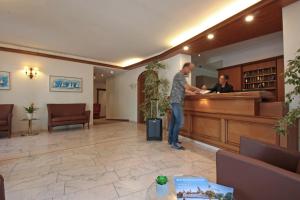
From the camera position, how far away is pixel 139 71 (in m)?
6.85

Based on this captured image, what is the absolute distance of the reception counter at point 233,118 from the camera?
224 cm

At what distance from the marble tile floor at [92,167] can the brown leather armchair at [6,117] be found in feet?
2.88

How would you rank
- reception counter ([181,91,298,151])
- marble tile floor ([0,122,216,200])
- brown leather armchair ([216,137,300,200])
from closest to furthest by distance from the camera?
1. brown leather armchair ([216,137,300,200])
2. marble tile floor ([0,122,216,200])
3. reception counter ([181,91,298,151])

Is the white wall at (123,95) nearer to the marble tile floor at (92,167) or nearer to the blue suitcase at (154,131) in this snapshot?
the blue suitcase at (154,131)

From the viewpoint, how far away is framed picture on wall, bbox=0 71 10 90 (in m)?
4.71

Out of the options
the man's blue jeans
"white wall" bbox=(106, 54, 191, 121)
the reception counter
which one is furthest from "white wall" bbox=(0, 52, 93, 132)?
the reception counter

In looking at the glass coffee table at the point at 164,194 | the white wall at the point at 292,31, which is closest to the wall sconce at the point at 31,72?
the glass coffee table at the point at 164,194

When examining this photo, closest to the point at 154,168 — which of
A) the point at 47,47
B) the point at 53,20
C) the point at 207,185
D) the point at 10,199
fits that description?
the point at 207,185

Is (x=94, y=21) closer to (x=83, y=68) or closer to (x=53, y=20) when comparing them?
(x=53, y=20)

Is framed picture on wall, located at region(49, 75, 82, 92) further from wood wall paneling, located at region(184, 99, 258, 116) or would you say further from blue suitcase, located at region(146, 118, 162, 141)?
wood wall paneling, located at region(184, 99, 258, 116)

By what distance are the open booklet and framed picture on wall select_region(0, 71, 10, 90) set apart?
5.87 meters

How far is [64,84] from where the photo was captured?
5746mm

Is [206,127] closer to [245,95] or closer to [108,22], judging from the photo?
[245,95]

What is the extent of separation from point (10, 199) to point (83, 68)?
17.2 ft
